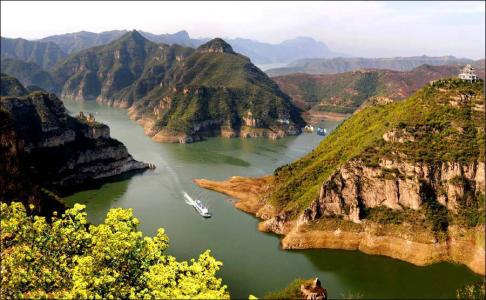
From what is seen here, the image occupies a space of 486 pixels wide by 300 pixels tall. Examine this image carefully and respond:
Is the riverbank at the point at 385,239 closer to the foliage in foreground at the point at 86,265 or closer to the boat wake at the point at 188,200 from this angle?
the boat wake at the point at 188,200

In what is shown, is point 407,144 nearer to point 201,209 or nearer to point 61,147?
point 201,209

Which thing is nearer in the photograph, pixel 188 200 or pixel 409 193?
pixel 409 193

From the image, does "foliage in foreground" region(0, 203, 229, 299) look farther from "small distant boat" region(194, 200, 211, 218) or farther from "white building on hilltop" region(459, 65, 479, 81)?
"white building on hilltop" region(459, 65, 479, 81)

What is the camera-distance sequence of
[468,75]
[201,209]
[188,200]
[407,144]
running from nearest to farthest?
[407,144]
[201,209]
[468,75]
[188,200]

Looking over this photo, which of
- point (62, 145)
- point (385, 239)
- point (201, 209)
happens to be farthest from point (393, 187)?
point (62, 145)

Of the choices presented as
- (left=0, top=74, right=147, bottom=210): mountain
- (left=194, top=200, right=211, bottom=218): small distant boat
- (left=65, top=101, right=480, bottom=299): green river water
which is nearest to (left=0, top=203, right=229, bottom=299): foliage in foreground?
(left=65, top=101, right=480, bottom=299): green river water
